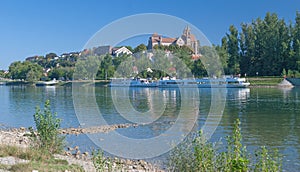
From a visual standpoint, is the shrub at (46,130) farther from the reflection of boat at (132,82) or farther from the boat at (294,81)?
the reflection of boat at (132,82)

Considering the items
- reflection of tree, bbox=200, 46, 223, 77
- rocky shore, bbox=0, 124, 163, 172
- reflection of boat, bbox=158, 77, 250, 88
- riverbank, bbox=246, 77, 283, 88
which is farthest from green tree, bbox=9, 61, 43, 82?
rocky shore, bbox=0, 124, 163, 172

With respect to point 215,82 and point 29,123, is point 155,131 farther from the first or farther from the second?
point 215,82

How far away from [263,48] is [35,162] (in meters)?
84.7

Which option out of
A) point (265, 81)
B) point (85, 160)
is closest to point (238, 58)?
point (265, 81)

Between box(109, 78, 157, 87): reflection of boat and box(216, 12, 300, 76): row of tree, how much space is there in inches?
860

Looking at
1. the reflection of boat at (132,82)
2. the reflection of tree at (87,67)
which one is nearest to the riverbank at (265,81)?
the reflection of boat at (132,82)

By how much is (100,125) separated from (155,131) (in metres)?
4.81

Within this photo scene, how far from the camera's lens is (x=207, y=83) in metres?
87.9

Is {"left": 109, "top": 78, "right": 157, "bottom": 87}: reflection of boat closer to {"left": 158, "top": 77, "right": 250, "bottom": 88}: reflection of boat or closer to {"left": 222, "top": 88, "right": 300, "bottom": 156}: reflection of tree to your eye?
{"left": 158, "top": 77, "right": 250, "bottom": 88}: reflection of boat

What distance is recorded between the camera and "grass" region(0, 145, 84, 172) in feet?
33.5

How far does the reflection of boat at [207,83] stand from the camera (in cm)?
8331

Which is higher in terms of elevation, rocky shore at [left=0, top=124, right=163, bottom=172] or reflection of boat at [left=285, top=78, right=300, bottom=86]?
reflection of boat at [left=285, top=78, right=300, bottom=86]

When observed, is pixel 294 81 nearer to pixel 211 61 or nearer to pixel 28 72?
pixel 211 61

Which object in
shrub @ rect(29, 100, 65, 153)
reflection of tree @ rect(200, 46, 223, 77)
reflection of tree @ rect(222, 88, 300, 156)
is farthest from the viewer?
reflection of tree @ rect(200, 46, 223, 77)
